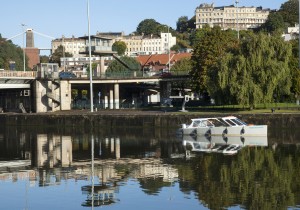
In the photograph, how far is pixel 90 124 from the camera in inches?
3484

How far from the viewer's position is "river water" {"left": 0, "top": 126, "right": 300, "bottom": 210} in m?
34.3

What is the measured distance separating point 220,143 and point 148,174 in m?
20.9

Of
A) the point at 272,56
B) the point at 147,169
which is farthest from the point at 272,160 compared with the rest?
the point at 272,56

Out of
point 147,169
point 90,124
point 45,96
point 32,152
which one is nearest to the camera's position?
point 147,169

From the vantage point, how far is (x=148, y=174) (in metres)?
44.2

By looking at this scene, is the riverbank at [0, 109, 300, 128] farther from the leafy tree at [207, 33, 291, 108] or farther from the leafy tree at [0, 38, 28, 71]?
the leafy tree at [0, 38, 28, 71]

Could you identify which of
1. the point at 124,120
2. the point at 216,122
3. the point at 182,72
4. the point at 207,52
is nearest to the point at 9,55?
the point at 182,72

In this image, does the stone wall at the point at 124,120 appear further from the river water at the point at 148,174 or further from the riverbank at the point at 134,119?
the river water at the point at 148,174

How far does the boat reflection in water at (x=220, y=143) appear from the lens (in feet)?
192

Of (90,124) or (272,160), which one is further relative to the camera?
(90,124)

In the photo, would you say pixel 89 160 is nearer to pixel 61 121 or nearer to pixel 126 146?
pixel 126 146

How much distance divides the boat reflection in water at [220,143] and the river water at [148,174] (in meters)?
0.18

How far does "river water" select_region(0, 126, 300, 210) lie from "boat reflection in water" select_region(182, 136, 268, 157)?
0.18 metres

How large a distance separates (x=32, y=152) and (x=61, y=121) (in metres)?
30.2
